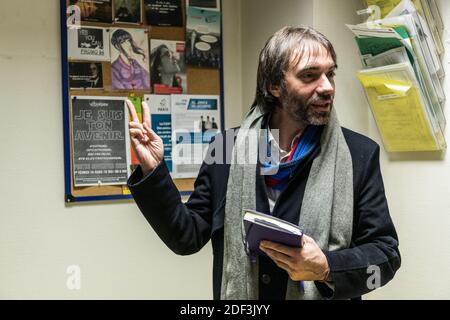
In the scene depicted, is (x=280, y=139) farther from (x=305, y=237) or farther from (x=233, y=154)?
(x=305, y=237)

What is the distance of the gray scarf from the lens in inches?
38.6

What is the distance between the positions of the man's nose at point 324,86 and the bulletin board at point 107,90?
911mm

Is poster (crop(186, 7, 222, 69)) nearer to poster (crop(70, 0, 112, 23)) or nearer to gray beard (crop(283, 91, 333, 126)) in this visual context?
poster (crop(70, 0, 112, 23))

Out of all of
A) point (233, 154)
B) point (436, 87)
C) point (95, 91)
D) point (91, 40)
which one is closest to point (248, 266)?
point (233, 154)

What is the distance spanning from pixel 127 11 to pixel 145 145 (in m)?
→ 0.95

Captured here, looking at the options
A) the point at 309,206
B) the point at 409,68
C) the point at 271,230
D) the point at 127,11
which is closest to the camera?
the point at 271,230

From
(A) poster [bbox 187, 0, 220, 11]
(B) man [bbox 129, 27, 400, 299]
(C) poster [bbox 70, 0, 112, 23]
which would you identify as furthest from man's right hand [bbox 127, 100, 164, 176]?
(A) poster [bbox 187, 0, 220, 11]

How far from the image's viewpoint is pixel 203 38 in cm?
190

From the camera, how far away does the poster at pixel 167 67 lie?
1.81 m

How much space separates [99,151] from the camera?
5.65 ft

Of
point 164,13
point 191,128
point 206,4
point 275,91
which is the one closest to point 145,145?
point 275,91

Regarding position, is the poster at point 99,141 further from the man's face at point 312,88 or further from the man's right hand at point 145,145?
the man's face at point 312,88

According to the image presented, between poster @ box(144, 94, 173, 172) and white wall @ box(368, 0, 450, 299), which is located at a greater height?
poster @ box(144, 94, 173, 172)

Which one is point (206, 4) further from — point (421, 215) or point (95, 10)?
point (421, 215)
